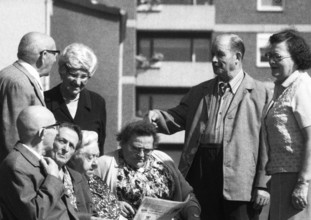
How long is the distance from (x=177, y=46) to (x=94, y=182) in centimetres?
3313

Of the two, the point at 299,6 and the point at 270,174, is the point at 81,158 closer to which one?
the point at 270,174

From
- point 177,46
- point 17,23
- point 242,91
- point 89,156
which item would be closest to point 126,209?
point 89,156

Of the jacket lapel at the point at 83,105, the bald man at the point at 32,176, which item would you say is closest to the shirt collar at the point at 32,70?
the jacket lapel at the point at 83,105

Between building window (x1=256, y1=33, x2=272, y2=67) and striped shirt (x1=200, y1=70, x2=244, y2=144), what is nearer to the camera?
striped shirt (x1=200, y1=70, x2=244, y2=144)

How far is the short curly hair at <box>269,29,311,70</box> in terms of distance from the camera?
21.9 feet

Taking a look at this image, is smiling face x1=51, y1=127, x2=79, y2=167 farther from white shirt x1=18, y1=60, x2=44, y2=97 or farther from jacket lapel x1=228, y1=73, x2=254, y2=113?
jacket lapel x1=228, y1=73, x2=254, y2=113

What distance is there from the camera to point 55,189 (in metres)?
5.46

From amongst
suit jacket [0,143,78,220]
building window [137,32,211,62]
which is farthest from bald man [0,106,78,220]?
building window [137,32,211,62]

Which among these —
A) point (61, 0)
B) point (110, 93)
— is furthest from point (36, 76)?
point (110, 93)

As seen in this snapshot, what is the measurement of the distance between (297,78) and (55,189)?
198cm

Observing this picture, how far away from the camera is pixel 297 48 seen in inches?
263

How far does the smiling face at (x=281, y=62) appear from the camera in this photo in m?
6.65

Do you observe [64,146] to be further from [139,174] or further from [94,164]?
[139,174]

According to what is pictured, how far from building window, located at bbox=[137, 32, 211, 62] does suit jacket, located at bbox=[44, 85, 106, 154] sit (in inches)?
1242
